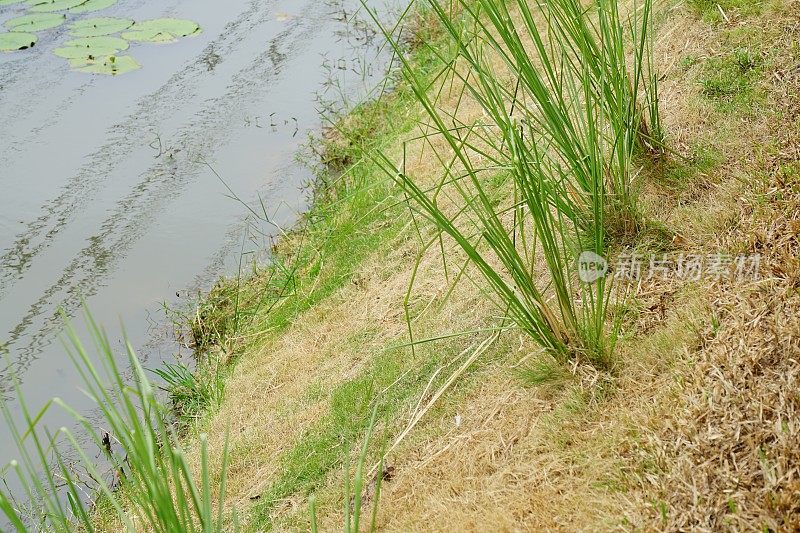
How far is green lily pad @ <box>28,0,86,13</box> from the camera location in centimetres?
898

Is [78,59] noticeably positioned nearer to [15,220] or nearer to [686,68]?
[15,220]

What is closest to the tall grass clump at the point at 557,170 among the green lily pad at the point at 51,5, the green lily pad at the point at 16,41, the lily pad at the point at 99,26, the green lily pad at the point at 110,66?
the green lily pad at the point at 110,66

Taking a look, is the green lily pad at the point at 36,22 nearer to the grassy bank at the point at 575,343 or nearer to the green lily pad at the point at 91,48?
the green lily pad at the point at 91,48

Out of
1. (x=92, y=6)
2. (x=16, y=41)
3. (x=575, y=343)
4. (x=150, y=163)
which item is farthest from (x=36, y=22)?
(x=575, y=343)

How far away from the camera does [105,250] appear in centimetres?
568

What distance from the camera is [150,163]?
6.46 meters

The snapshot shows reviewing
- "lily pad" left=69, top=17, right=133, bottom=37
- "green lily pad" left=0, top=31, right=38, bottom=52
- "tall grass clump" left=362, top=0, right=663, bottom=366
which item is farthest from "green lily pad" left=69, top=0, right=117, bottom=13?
"tall grass clump" left=362, top=0, right=663, bottom=366

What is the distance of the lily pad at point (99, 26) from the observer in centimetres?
836

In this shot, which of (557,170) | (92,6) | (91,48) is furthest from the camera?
(92,6)

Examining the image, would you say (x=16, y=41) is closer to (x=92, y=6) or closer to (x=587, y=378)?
(x=92, y=6)

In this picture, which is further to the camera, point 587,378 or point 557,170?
point 557,170

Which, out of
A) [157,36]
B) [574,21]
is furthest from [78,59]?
[574,21]

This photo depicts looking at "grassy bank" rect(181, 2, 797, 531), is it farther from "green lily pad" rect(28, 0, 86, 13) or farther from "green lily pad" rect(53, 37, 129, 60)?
"green lily pad" rect(28, 0, 86, 13)

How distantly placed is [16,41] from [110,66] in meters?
1.26
